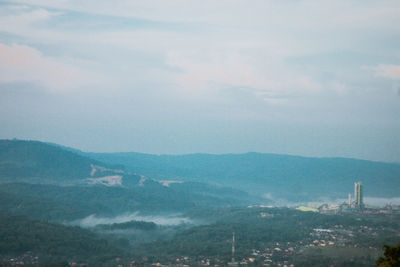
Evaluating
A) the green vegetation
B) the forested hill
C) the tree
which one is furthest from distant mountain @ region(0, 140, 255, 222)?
the tree

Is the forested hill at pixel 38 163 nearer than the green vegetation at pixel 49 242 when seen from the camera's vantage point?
No

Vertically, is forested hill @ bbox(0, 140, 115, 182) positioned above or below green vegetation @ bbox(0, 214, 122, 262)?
above

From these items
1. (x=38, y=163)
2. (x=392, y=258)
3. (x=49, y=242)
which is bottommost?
(x=49, y=242)

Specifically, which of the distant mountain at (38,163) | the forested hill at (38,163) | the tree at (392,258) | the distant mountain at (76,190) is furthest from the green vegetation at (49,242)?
the forested hill at (38,163)

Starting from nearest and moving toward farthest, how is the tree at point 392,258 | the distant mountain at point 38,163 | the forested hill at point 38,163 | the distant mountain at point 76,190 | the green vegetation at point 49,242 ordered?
the tree at point 392,258 < the green vegetation at point 49,242 < the distant mountain at point 76,190 < the distant mountain at point 38,163 < the forested hill at point 38,163

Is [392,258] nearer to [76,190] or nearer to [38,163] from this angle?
[76,190]

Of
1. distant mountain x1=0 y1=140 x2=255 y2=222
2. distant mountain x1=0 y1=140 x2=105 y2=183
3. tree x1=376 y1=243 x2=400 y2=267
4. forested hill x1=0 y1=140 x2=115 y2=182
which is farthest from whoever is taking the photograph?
forested hill x1=0 y1=140 x2=115 y2=182

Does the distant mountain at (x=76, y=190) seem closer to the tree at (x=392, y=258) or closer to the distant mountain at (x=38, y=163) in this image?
the distant mountain at (x=38, y=163)

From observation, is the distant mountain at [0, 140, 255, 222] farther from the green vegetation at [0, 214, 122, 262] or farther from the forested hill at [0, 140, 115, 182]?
the green vegetation at [0, 214, 122, 262]

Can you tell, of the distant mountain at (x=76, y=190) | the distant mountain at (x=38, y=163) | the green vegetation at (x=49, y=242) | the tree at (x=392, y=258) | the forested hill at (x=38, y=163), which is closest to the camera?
the tree at (x=392, y=258)

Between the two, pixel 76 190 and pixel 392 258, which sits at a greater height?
pixel 392 258

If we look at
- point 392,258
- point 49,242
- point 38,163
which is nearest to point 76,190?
→ point 38,163
